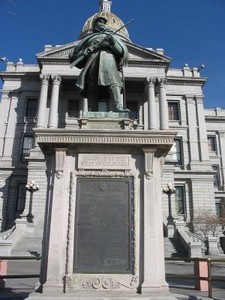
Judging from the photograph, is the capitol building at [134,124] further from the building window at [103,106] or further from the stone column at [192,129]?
the building window at [103,106]

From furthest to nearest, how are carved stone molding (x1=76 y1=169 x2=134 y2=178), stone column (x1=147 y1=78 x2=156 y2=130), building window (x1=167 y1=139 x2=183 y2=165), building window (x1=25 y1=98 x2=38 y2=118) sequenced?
1. building window (x1=25 y1=98 x2=38 y2=118)
2. building window (x1=167 y1=139 x2=183 y2=165)
3. stone column (x1=147 y1=78 x2=156 y2=130)
4. carved stone molding (x1=76 y1=169 x2=134 y2=178)

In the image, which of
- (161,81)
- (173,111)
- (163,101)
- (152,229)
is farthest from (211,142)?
(152,229)

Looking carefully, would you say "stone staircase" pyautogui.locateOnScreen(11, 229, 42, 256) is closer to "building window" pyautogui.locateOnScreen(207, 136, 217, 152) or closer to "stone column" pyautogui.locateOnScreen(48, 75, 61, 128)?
"stone column" pyautogui.locateOnScreen(48, 75, 61, 128)

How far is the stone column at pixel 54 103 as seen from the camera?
4008cm

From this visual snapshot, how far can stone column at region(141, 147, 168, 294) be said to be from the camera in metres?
5.75

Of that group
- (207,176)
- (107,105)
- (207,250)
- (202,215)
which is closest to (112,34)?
(107,105)

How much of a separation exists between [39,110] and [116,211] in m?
35.9

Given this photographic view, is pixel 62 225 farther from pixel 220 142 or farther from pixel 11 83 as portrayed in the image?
pixel 220 142

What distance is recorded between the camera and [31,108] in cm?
4478

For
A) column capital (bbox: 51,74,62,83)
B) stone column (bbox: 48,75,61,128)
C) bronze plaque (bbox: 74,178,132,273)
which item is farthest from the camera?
column capital (bbox: 51,74,62,83)

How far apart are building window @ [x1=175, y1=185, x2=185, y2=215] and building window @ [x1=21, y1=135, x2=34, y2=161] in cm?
1800

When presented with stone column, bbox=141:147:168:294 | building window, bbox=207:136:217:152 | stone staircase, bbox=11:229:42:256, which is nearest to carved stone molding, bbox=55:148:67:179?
stone column, bbox=141:147:168:294

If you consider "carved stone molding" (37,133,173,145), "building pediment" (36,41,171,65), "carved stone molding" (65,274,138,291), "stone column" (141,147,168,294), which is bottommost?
"carved stone molding" (65,274,138,291)

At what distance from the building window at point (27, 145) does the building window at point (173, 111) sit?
17.9 m
